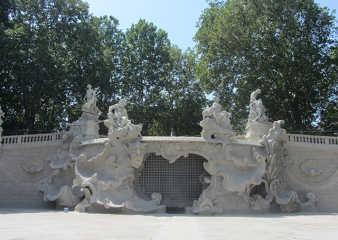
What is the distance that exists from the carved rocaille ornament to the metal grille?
1.25 feet

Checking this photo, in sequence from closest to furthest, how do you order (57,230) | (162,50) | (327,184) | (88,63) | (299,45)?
1. (57,230)
2. (327,184)
3. (299,45)
4. (88,63)
5. (162,50)

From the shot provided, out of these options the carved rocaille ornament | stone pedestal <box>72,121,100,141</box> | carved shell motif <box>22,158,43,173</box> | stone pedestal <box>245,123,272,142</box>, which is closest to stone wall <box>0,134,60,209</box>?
carved shell motif <box>22,158,43,173</box>

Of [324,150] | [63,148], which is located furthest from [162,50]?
[324,150]

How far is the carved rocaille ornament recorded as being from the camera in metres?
17.5

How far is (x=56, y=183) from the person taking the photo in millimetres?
20578

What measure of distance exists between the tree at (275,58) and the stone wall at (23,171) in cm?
1552

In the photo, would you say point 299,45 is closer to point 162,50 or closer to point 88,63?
point 162,50

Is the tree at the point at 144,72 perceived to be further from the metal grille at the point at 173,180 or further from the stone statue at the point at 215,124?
the stone statue at the point at 215,124

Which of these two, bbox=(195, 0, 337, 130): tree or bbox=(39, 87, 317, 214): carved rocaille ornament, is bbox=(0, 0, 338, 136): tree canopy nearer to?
bbox=(195, 0, 337, 130): tree

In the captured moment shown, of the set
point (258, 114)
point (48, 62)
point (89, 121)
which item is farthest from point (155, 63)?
point (258, 114)

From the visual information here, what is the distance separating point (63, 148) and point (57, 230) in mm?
10502

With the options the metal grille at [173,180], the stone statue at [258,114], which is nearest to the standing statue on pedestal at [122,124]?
the metal grille at [173,180]

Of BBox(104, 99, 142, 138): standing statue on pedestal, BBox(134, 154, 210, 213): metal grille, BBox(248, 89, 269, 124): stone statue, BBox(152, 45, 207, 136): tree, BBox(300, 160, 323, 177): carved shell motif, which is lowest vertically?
BBox(134, 154, 210, 213): metal grille

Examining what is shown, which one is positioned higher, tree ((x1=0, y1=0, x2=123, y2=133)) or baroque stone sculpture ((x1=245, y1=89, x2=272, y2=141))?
tree ((x1=0, y1=0, x2=123, y2=133))
